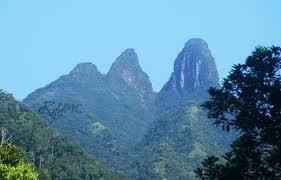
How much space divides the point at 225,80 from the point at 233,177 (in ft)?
15.5

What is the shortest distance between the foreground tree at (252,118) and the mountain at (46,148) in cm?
9103

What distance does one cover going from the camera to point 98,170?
421 ft

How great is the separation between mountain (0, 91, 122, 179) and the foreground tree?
9103 cm

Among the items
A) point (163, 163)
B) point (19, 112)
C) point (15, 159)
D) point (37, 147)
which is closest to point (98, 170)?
point (37, 147)

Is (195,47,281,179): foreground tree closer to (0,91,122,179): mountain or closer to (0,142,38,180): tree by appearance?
(0,142,38,180): tree

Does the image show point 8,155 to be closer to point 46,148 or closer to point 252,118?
point 252,118

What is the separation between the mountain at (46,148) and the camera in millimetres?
117875

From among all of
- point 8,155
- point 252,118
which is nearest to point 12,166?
point 8,155

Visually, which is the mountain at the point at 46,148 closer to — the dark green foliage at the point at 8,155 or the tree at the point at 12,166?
the dark green foliage at the point at 8,155

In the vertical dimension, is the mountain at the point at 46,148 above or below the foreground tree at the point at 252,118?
above

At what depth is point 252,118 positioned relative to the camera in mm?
22359

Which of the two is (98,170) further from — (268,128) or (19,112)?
(268,128)

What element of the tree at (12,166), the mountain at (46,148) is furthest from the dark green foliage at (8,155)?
the mountain at (46,148)

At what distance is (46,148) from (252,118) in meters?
106
